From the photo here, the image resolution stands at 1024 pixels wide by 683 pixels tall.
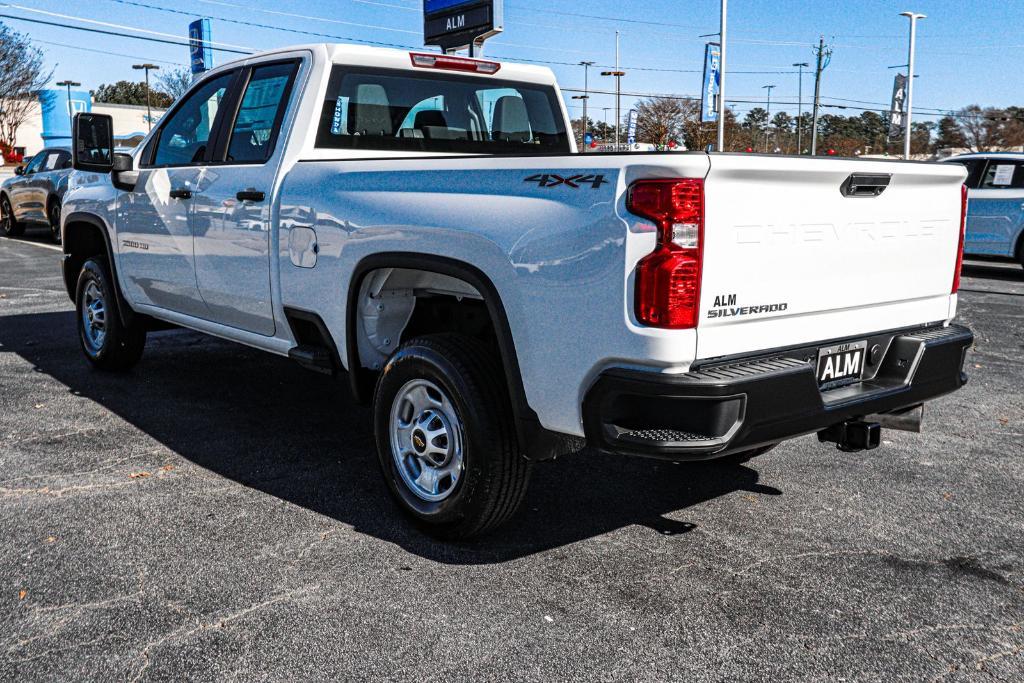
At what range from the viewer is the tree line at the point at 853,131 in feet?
157

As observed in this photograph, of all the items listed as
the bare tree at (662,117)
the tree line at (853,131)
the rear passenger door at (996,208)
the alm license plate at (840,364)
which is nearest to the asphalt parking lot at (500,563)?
the alm license plate at (840,364)

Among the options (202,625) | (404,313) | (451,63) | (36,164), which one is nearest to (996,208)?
(451,63)

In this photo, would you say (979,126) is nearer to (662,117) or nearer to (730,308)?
(662,117)

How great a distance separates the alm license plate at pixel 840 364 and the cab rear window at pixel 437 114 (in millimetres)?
2636

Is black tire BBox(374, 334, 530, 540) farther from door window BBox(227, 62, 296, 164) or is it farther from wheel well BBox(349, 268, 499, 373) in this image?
door window BBox(227, 62, 296, 164)

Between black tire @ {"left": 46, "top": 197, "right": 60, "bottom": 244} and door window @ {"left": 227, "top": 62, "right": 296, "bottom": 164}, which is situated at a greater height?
door window @ {"left": 227, "top": 62, "right": 296, "bottom": 164}

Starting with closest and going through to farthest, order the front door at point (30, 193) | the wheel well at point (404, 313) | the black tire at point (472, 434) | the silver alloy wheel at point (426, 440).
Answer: the black tire at point (472, 434)
the silver alloy wheel at point (426, 440)
the wheel well at point (404, 313)
the front door at point (30, 193)

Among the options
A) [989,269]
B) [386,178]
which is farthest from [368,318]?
[989,269]

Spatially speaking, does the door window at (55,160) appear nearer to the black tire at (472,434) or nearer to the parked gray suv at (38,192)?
the parked gray suv at (38,192)

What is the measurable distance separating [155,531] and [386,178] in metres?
1.75

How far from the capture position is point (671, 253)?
2.92 meters

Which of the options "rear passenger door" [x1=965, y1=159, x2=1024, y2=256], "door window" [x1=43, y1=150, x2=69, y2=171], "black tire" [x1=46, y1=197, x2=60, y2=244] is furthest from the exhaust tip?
"door window" [x1=43, y1=150, x2=69, y2=171]

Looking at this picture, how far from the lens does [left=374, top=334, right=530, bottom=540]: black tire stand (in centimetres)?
354

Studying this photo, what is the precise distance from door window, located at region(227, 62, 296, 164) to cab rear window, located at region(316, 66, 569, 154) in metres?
0.27
